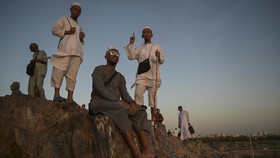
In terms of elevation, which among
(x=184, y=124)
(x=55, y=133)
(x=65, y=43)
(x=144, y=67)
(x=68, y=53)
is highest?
(x=65, y=43)

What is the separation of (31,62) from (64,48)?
5.09ft

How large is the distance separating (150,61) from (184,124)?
6.54m

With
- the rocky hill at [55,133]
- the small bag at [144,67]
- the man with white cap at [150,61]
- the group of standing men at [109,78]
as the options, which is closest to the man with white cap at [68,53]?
the group of standing men at [109,78]

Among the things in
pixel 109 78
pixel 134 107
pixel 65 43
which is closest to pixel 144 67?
pixel 65 43

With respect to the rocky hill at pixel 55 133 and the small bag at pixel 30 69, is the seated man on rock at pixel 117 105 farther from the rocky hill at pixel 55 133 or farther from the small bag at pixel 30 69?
the small bag at pixel 30 69

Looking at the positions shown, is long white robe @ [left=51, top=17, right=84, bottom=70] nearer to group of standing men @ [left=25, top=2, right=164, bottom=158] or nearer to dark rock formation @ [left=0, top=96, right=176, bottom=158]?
group of standing men @ [left=25, top=2, right=164, bottom=158]

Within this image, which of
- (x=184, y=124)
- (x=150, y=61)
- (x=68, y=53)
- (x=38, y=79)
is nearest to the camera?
(x=68, y=53)

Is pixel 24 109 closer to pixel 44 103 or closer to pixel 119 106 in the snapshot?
pixel 44 103

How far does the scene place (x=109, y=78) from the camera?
4129 mm

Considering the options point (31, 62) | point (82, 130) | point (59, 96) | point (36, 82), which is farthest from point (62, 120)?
point (31, 62)

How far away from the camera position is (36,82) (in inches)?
249

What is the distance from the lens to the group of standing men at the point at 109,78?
3.61 metres

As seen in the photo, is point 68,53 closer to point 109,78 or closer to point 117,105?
point 109,78

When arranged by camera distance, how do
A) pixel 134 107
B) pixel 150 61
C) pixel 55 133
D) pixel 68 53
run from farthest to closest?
pixel 150 61 → pixel 68 53 → pixel 55 133 → pixel 134 107
